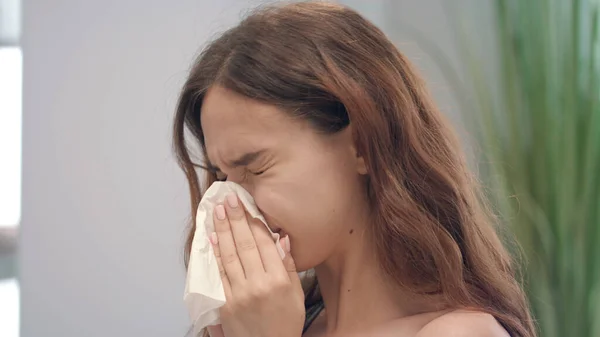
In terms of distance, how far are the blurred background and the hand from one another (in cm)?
70

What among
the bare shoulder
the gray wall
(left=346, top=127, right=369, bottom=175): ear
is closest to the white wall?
the gray wall

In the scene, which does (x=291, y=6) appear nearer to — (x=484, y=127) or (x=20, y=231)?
(x=484, y=127)

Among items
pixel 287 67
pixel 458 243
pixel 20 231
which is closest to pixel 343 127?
pixel 287 67

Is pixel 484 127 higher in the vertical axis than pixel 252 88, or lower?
lower

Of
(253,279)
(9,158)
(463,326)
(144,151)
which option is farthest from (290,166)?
(9,158)

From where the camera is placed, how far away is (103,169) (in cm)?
166

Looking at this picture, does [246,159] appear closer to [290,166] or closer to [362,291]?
[290,166]

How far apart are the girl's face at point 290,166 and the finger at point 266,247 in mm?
17

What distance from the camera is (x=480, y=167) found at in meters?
1.69

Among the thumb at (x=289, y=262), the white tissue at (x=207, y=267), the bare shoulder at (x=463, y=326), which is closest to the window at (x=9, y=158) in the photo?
the white tissue at (x=207, y=267)

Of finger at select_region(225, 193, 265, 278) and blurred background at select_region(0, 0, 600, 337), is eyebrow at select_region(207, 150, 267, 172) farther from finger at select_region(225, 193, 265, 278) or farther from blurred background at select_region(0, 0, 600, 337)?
blurred background at select_region(0, 0, 600, 337)

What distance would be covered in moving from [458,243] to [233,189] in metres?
0.34

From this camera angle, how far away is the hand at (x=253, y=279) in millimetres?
949

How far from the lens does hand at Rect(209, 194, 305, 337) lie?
949 mm
